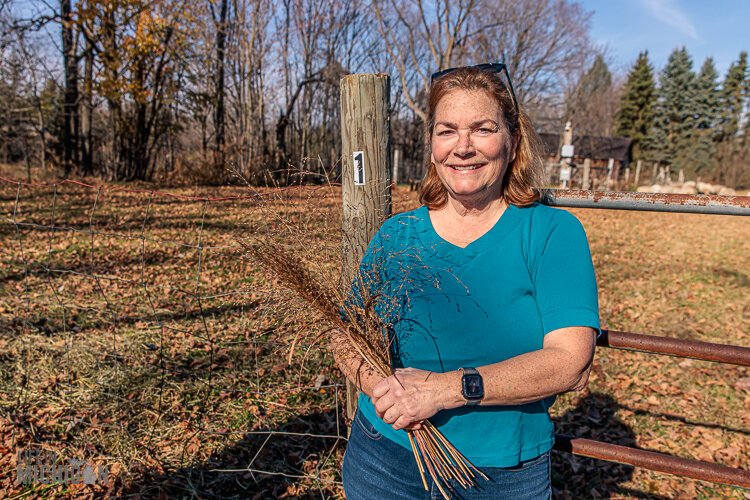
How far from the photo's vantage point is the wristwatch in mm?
1491

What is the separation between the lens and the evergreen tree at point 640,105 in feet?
176

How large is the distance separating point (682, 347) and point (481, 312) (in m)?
1.10

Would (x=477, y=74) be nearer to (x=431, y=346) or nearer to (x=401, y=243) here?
(x=401, y=243)

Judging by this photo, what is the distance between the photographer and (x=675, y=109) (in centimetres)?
5291

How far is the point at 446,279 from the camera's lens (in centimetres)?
169

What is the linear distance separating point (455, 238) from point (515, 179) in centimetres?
29

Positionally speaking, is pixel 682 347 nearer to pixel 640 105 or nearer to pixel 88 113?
pixel 88 113

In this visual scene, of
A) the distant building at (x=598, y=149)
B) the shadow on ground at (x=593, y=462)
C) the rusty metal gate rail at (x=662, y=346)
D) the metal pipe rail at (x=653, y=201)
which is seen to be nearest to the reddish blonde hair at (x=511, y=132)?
the metal pipe rail at (x=653, y=201)

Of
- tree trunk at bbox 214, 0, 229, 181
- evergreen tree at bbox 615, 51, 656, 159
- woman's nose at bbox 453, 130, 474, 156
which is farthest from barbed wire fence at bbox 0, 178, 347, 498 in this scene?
evergreen tree at bbox 615, 51, 656, 159

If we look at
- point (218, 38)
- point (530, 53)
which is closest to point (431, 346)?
point (218, 38)

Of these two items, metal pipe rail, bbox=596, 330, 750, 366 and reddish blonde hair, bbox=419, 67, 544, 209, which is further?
metal pipe rail, bbox=596, 330, 750, 366

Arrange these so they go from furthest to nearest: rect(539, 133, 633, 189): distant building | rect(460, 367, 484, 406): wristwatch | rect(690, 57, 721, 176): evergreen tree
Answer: rect(690, 57, 721, 176): evergreen tree
rect(539, 133, 633, 189): distant building
rect(460, 367, 484, 406): wristwatch

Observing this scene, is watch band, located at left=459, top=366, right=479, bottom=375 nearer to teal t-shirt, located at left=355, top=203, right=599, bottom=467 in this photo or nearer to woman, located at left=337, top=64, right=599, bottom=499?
woman, located at left=337, top=64, right=599, bottom=499

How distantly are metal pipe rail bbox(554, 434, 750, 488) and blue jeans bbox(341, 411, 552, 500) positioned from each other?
58 cm
